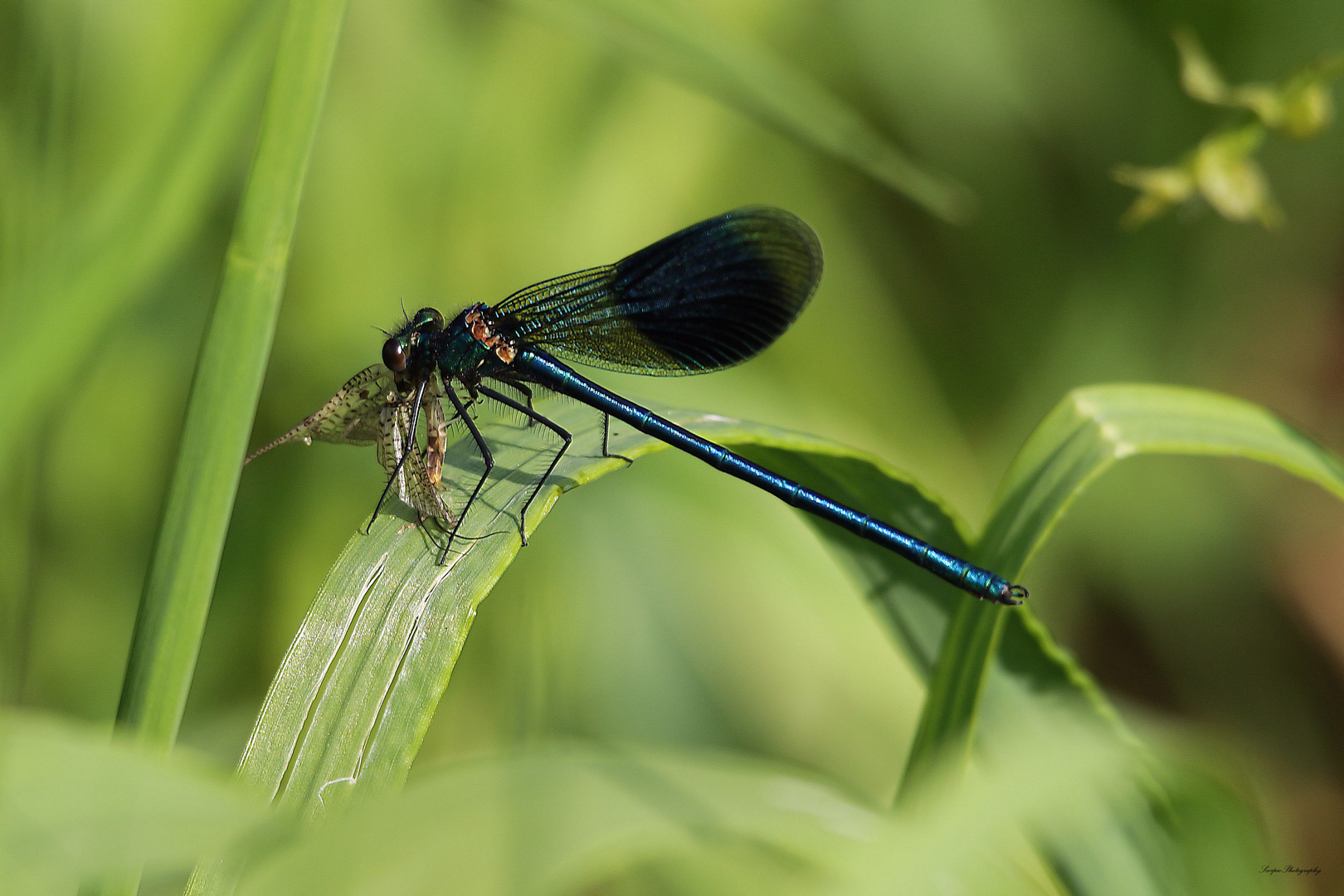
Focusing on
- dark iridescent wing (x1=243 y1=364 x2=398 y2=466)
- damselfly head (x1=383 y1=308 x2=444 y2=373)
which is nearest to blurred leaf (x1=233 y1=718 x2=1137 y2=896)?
dark iridescent wing (x1=243 y1=364 x2=398 y2=466)

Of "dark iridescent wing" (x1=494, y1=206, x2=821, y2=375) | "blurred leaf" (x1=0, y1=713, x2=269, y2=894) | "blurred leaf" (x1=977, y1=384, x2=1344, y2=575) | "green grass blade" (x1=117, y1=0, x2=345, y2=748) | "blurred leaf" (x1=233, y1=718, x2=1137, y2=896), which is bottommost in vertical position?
"blurred leaf" (x1=0, y1=713, x2=269, y2=894)

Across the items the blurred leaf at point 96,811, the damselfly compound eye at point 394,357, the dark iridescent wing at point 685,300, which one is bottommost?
the blurred leaf at point 96,811

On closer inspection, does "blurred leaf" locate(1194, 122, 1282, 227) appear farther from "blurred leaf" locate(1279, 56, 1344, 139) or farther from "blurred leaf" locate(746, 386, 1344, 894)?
"blurred leaf" locate(746, 386, 1344, 894)

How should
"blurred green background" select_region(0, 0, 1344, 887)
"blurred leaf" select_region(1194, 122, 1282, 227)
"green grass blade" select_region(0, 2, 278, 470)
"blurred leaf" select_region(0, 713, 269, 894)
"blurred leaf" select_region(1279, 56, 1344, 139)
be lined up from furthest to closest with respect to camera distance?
"blurred green background" select_region(0, 0, 1344, 887), "blurred leaf" select_region(1194, 122, 1282, 227), "blurred leaf" select_region(1279, 56, 1344, 139), "green grass blade" select_region(0, 2, 278, 470), "blurred leaf" select_region(0, 713, 269, 894)

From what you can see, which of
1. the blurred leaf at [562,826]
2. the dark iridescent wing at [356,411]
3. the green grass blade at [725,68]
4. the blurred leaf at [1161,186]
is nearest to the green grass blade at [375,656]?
the blurred leaf at [562,826]

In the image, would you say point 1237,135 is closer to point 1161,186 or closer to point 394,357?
point 1161,186

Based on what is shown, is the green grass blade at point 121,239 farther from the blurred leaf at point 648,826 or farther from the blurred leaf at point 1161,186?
the blurred leaf at point 1161,186
